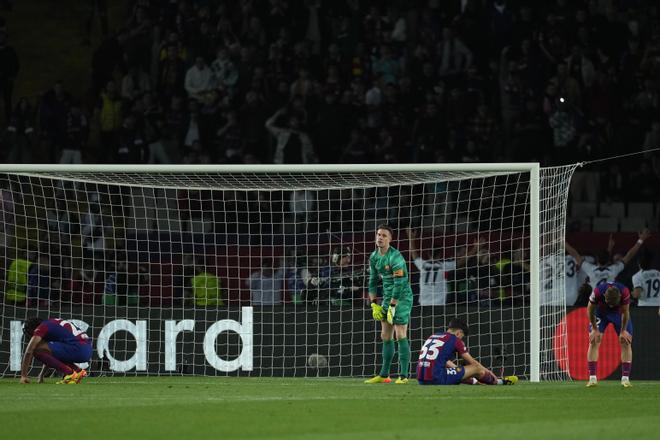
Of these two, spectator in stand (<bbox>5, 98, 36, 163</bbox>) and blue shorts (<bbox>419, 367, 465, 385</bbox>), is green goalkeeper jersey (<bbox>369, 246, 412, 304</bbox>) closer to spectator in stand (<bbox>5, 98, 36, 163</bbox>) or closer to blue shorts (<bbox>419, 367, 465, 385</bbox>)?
blue shorts (<bbox>419, 367, 465, 385</bbox>)

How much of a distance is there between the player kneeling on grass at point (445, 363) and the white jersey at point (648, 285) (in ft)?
16.9

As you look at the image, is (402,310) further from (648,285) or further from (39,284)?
(39,284)

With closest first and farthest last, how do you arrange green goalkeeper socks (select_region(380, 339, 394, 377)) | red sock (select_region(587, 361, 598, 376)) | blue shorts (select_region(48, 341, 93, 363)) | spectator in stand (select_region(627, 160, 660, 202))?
red sock (select_region(587, 361, 598, 376)) < blue shorts (select_region(48, 341, 93, 363)) < green goalkeeper socks (select_region(380, 339, 394, 377)) < spectator in stand (select_region(627, 160, 660, 202))

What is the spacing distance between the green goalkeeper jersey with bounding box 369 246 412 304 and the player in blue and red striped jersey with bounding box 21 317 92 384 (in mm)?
3819

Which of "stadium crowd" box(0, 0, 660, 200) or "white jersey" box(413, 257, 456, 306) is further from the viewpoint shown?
"stadium crowd" box(0, 0, 660, 200)

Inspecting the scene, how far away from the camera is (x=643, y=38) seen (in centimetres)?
2534

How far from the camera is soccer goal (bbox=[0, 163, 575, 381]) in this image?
20.0 m

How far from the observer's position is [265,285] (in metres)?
20.6

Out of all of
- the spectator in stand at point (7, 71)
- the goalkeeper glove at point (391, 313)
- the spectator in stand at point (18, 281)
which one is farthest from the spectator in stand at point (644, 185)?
the spectator in stand at point (7, 71)

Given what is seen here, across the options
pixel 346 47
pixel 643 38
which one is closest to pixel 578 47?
pixel 643 38

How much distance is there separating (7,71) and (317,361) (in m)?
10.1

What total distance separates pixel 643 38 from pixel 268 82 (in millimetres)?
6991

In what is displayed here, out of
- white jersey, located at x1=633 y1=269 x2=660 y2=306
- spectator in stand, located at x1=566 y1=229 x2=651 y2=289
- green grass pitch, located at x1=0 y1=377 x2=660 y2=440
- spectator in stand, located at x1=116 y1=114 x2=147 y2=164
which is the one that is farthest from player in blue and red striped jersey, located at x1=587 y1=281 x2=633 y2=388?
spectator in stand, located at x1=116 y1=114 x2=147 y2=164

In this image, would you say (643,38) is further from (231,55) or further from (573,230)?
(231,55)
